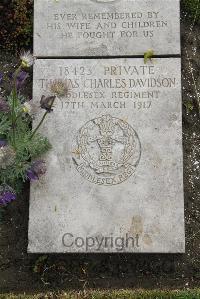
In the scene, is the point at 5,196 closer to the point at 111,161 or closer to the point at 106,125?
the point at 111,161

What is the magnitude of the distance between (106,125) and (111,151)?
23 cm

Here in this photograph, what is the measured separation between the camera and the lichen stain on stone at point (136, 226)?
4996 mm

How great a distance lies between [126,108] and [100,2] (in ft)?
3.31

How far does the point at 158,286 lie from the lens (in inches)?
204

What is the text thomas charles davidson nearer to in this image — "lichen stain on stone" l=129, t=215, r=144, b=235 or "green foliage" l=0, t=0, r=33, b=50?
"lichen stain on stone" l=129, t=215, r=144, b=235

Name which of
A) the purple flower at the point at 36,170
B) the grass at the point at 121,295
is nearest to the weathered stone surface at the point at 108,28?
the purple flower at the point at 36,170

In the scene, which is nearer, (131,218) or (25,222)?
(131,218)

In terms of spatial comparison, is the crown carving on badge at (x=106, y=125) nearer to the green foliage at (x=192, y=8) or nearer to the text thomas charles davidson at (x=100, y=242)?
the text thomas charles davidson at (x=100, y=242)

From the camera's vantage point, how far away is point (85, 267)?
17.2 ft

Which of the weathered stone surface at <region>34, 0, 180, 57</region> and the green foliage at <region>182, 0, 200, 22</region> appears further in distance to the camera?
the green foliage at <region>182, 0, 200, 22</region>

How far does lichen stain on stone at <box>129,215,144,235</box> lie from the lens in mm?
4996

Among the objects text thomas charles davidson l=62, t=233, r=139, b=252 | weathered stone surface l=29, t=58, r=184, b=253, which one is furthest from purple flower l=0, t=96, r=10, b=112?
text thomas charles davidson l=62, t=233, r=139, b=252

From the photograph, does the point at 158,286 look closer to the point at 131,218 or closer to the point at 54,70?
the point at 131,218

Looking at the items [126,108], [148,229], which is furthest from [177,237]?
[126,108]
